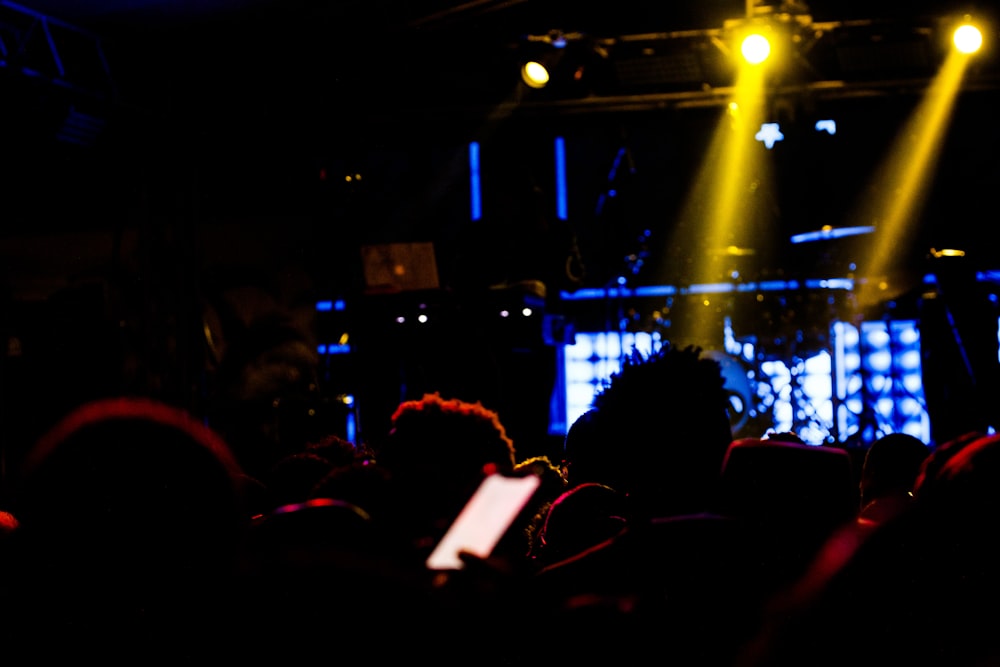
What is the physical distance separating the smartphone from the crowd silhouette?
0.17 ft

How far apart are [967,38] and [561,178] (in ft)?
13.5

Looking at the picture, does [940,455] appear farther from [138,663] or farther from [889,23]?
[889,23]

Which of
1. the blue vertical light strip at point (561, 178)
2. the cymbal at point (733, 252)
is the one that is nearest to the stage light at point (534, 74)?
the cymbal at point (733, 252)

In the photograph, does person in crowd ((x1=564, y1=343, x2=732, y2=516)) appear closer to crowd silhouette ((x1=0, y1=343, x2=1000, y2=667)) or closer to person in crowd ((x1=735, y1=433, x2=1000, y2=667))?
crowd silhouette ((x1=0, y1=343, x2=1000, y2=667))

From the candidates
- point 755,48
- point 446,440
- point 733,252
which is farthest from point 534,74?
point 446,440

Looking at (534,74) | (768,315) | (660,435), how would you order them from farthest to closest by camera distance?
1. (768,315)
2. (534,74)
3. (660,435)

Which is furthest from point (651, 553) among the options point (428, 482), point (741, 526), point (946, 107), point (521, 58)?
point (946, 107)

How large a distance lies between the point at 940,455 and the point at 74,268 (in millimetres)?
8262

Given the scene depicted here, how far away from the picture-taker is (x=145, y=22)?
647 cm

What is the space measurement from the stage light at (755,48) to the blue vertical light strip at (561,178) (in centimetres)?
351

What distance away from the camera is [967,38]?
5523 millimetres

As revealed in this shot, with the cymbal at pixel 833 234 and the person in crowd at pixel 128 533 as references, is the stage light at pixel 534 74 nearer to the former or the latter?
the cymbal at pixel 833 234

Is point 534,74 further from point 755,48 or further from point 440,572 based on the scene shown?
point 440,572

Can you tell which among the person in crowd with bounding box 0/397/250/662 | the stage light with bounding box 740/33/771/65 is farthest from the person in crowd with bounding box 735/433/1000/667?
the stage light with bounding box 740/33/771/65
